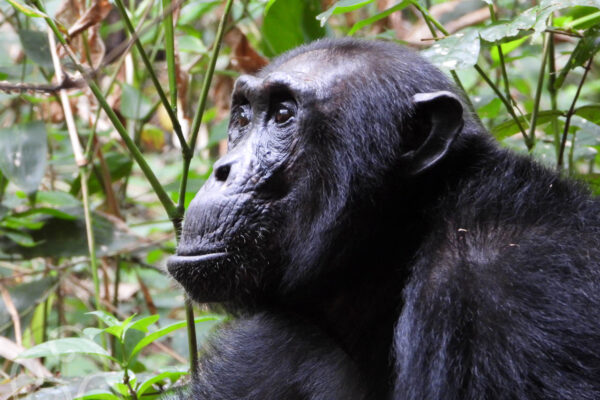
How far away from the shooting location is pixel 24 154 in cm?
457

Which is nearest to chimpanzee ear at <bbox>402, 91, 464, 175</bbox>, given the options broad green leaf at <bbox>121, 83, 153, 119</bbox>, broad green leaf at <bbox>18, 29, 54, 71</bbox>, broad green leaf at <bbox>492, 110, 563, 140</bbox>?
broad green leaf at <bbox>492, 110, 563, 140</bbox>

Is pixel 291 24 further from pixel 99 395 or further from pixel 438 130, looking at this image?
pixel 99 395

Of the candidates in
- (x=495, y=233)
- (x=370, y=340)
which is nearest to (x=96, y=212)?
(x=370, y=340)

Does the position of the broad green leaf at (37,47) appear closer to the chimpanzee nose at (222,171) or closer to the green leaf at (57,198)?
the green leaf at (57,198)

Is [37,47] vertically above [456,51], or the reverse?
[37,47]

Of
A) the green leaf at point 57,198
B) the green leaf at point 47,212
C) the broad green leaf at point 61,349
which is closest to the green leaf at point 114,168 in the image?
the green leaf at point 57,198

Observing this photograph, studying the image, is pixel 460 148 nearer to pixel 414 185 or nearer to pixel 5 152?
pixel 414 185

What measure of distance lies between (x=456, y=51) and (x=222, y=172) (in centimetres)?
105

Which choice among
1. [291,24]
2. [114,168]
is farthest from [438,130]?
[114,168]

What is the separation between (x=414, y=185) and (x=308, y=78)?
0.61 meters

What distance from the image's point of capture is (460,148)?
3184 millimetres

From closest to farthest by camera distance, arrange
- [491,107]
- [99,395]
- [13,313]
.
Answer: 1. [99,395]
2. [13,313]
3. [491,107]

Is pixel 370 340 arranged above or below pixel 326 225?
below

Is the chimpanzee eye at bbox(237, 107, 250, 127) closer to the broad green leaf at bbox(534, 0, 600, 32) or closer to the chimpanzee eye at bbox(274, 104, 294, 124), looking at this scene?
the chimpanzee eye at bbox(274, 104, 294, 124)
